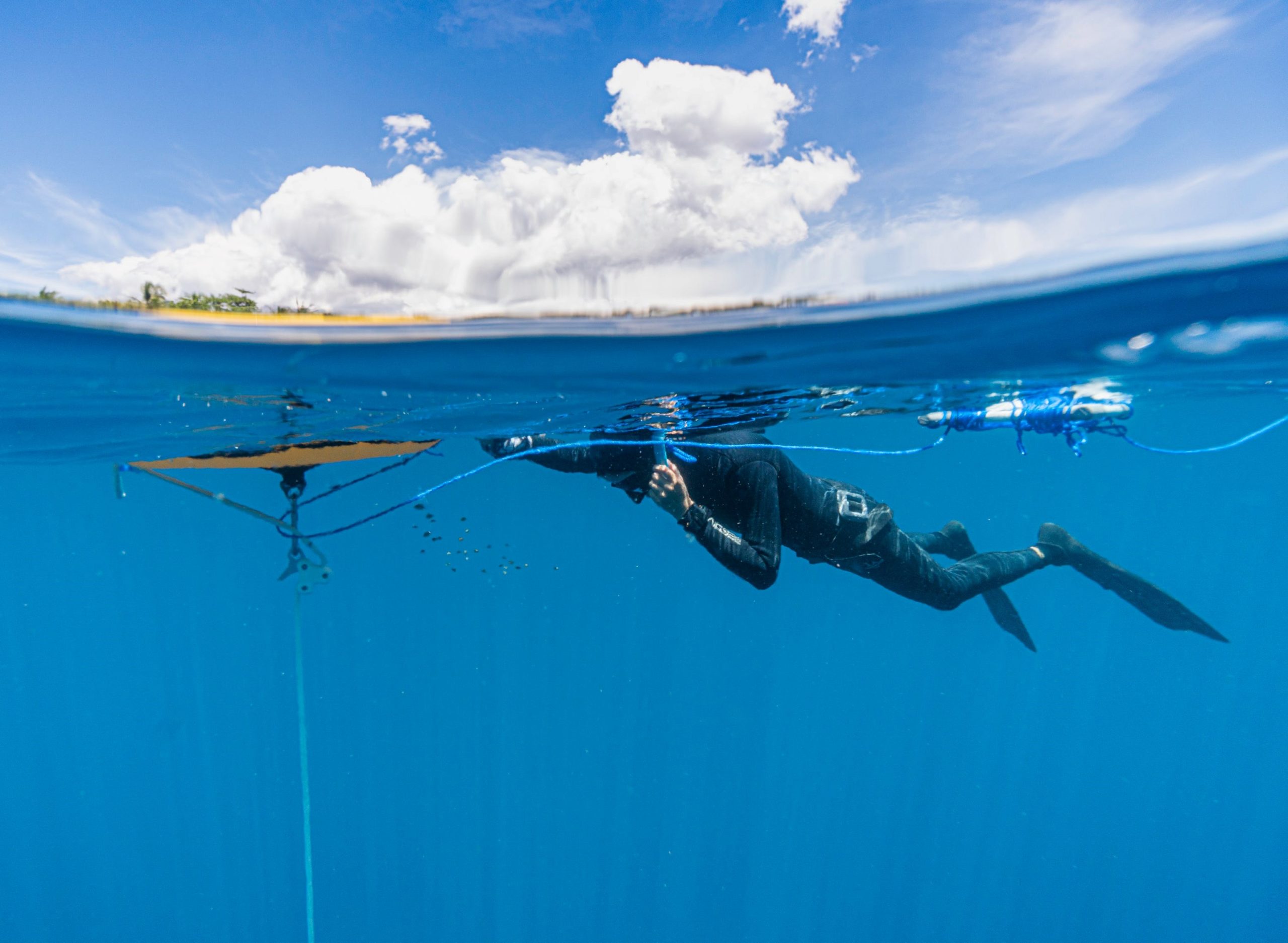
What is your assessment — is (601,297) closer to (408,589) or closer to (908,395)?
(908,395)

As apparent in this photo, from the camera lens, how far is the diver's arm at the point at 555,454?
20.2ft

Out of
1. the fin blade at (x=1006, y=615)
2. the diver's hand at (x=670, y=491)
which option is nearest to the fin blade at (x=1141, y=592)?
the fin blade at (x=1006, y=615)

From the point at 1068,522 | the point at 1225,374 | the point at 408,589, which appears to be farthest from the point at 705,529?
the point at 1068,522

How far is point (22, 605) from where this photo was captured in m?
32.7

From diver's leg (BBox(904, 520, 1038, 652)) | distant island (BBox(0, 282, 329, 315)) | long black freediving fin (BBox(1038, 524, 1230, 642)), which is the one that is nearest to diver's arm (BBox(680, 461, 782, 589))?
distant island (BBox(0, 282, 329, 315))

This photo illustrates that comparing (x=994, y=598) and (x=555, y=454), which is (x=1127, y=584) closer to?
(x=994, y=598)

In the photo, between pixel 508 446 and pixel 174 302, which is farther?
pixel 508 446

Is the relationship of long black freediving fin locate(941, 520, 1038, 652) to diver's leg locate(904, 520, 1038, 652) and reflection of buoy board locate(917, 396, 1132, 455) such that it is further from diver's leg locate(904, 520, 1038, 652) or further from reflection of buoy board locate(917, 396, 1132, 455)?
reflection of buoy board locate(917, 396, 1132, 455)

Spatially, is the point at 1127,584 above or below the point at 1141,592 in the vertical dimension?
above

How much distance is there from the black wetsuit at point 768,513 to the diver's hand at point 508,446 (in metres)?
0.01

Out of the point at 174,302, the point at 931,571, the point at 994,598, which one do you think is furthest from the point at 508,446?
the point at 994,598

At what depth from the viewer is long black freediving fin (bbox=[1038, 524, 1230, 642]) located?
827cm

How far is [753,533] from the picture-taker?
228 inches

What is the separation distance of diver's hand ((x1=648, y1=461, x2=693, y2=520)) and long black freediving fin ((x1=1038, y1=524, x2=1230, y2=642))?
5.35 m
